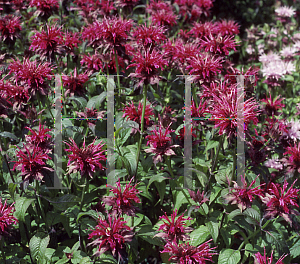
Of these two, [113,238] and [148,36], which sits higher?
[148,36]

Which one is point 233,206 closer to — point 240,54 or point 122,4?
point 122,4

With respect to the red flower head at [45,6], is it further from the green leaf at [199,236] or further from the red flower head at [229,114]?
the green leaf at [199,236]

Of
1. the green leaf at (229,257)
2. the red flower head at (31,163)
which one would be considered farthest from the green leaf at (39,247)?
the green leaf at (229,257)

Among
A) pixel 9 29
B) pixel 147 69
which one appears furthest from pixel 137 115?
pixel 9 29

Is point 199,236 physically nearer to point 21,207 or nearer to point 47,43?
point 21,207

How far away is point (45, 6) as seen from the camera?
7.52 ft

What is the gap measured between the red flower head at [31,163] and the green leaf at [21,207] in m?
0.15

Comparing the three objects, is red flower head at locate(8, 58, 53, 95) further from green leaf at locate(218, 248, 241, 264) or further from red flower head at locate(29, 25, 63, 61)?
green leaf at locate(218, 248, 241, 264)

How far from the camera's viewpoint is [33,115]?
6.07 ft

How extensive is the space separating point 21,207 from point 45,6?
139cm

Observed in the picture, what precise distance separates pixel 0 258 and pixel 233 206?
3.88 ft

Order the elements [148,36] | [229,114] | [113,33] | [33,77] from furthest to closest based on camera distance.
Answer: [148,36]
[113,33]
[33,77]
[229,114]

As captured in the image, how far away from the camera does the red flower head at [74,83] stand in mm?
1918

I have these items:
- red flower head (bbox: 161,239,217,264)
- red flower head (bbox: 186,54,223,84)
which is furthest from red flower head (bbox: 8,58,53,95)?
red flower head (bbox: 161,239,217,264)
